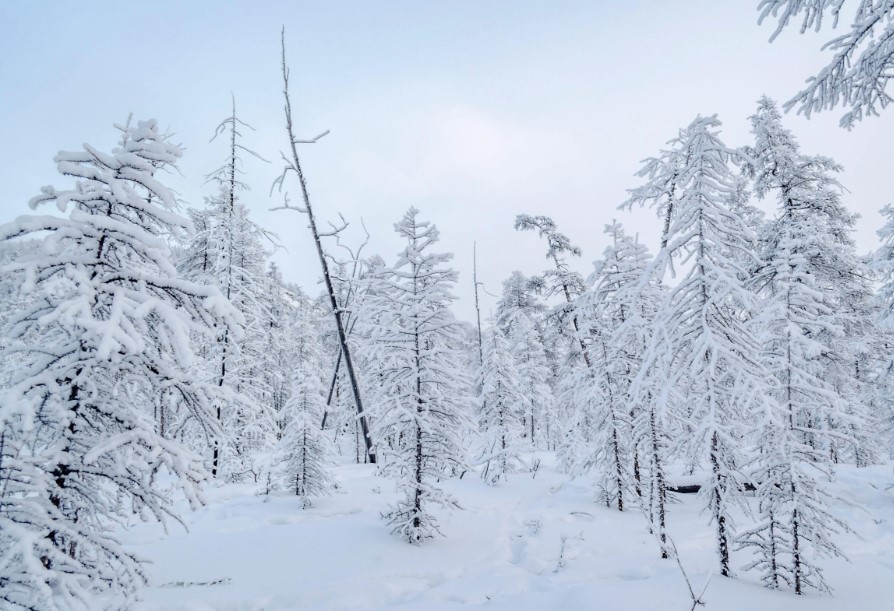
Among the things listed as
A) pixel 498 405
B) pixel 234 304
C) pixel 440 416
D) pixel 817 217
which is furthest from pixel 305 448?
pixel 817 217

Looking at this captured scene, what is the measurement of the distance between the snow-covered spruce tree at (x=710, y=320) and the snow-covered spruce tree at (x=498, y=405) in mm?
11103

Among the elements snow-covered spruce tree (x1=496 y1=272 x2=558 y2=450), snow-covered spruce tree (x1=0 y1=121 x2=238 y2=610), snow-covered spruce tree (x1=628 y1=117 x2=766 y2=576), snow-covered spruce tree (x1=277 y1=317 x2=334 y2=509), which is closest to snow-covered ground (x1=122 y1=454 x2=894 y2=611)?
snow-covered spruce tree (x1=277 y1=317 x2=334 y2=509)

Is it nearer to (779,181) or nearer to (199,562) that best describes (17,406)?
(199,562)

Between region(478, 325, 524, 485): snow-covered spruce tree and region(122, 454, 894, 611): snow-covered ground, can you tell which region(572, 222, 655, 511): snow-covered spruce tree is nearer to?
region(122, 454, 894, 611): snow-covered ground

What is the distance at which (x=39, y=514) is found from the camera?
11.4 feet

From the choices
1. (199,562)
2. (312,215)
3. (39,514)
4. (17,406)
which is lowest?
(199,562)

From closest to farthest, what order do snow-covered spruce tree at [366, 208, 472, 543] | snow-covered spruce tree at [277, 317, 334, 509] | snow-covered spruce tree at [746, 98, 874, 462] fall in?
snow-covered spruce tree at [366, 208, 472, 543]
snow-covered spruce tree at [277, 317, 334, 509]
snow-covered spruce tree at [746, 98, 874, 462]

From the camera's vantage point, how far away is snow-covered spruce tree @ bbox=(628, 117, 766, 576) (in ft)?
24.8

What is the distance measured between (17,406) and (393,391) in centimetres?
758

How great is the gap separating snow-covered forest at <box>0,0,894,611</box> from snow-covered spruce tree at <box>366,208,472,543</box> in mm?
68

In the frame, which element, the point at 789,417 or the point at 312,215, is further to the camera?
the point at 312,215

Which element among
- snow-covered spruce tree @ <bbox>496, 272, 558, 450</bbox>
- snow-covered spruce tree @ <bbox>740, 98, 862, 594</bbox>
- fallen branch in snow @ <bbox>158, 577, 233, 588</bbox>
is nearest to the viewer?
fallen branch in snow @ <bbox>158, 577, 233, 588</bbox>

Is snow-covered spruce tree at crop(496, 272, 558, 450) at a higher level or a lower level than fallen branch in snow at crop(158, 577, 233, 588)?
higher

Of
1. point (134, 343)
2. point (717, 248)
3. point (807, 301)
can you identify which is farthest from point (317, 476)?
point (807, 301)
